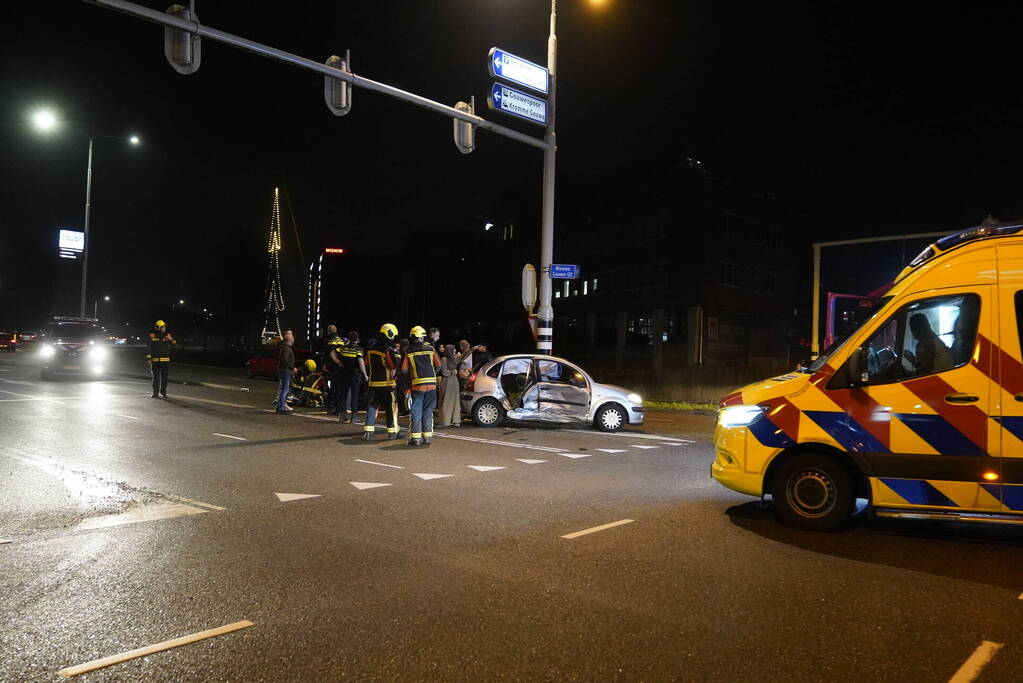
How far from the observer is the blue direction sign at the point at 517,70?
620 inches

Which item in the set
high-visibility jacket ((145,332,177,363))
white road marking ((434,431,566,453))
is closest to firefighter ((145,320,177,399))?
high-visibility jacket ((145,332,177,363))

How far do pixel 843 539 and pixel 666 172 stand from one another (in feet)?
137

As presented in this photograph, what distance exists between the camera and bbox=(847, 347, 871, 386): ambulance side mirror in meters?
6.12

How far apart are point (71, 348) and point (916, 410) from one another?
83.4ft

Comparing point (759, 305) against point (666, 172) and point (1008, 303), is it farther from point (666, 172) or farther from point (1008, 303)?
point (1008, 303)

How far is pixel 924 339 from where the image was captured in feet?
20.2

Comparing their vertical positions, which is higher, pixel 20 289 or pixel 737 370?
pixel 20 289

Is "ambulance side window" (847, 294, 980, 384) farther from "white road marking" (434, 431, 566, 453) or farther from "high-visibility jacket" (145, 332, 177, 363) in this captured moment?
"high-visibility jacket" (145, 332, 177, 363)

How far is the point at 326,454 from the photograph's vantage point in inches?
417

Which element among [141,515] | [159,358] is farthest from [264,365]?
[141,515]

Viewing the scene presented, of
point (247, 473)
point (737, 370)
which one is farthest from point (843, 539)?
point (737, 370)

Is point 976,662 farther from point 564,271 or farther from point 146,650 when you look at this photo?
point 564,271

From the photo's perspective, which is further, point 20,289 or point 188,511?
point 20,289

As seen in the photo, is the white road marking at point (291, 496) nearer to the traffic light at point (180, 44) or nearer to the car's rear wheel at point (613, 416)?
the traffic light at point (180, 44)
